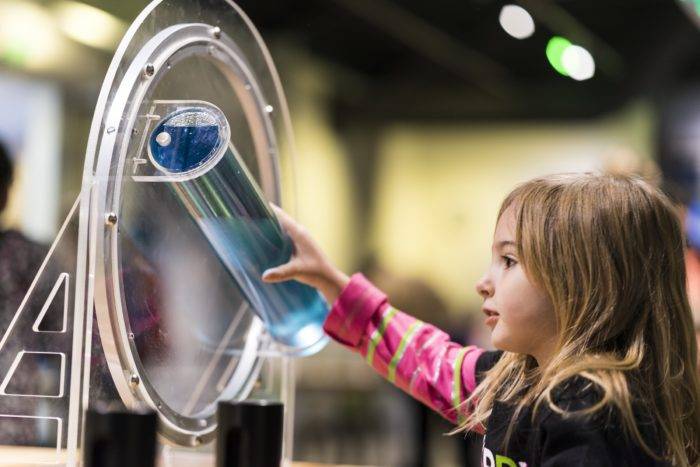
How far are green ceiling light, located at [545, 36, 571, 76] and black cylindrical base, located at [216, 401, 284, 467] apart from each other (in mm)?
3489

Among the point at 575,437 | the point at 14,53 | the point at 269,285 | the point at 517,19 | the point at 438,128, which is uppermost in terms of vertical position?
the point at 517,19

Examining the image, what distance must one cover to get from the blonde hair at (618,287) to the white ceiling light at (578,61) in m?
3.21

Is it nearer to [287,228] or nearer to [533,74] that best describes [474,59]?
[533,74]

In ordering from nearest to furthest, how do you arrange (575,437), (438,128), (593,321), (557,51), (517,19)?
1. (575,437)
2. (593,321)
3. (517,19)
4. (557,51)
5. (438,128)

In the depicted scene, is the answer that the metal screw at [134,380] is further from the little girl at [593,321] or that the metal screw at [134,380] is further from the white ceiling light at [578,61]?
the white ceiling light at [578,61]

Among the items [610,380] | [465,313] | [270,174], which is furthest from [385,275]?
[610,380]

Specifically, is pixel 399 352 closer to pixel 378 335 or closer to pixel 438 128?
pixel 378 335

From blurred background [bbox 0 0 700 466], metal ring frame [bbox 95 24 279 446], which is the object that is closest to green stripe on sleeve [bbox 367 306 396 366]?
metal ring frame [bbox 95 24 279 446]

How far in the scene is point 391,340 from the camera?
126cm

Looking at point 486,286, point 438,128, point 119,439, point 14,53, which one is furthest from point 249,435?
point 438,128

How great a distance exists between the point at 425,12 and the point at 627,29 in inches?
39.8

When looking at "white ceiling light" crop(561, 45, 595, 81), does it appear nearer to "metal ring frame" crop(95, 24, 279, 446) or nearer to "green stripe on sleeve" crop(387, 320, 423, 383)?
"green stripe on sleeve" crop(387, 320, 423, 383)

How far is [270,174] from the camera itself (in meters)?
1.23

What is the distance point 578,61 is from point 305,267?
11.7 ft
